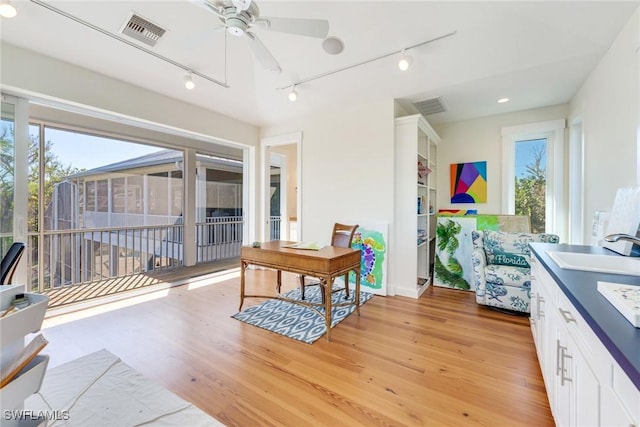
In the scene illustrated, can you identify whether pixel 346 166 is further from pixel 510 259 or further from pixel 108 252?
pixel 108 252

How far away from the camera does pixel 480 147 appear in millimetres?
4320

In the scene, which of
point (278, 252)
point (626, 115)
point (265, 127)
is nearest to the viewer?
point (626, 115)

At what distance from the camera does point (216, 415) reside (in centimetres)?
158

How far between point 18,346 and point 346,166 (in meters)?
3.57

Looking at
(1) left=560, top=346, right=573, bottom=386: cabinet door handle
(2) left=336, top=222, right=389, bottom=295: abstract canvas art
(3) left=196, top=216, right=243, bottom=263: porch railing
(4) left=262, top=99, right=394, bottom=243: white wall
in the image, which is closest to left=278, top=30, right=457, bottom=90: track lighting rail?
(4) left=262, top=99, right=394, bottom=243: white wall

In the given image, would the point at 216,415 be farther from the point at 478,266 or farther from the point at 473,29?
the point at 473,29

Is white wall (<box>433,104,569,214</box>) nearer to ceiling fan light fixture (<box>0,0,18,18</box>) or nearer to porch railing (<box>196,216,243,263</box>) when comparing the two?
porch railing (<box>196,216,243,263</box>)

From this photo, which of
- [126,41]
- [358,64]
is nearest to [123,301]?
[126,41]

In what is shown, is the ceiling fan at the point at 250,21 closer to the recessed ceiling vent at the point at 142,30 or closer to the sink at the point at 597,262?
the recessed ceiling vent at the point at 142,30

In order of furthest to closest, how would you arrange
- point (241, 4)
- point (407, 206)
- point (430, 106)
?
point (430, 106) < point (407, 206) < point (241, 4)

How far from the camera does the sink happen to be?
1443 millimetres

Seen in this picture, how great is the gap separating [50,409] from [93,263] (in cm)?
324

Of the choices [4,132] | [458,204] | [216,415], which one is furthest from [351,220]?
[4,132]

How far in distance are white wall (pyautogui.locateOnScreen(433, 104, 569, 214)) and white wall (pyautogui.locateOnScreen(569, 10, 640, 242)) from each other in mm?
894
